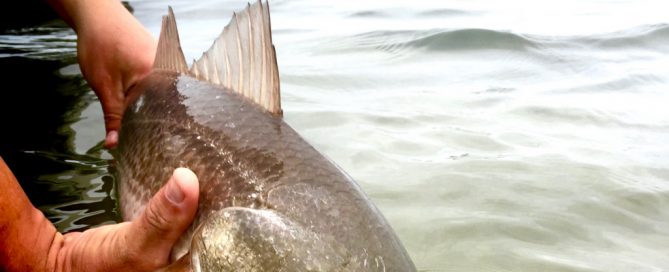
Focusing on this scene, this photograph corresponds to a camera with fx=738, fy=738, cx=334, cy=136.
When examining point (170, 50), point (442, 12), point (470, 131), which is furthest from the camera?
point (442, 12)

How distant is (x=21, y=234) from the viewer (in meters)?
1.90

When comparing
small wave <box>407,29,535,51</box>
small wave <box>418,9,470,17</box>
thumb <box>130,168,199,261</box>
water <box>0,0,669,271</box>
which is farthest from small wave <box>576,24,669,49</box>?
thumb <box>130,168,199,261</box>

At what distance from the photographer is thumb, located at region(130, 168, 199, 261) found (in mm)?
1771

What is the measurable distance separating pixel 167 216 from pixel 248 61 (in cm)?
60

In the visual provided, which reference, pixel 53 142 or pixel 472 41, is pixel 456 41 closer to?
pixel 472 41

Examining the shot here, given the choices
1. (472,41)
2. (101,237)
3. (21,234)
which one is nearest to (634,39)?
(472,41)

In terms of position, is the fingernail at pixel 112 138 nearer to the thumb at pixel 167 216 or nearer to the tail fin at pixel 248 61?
the tail fin at pixel 248 61

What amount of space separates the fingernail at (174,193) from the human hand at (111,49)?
146 centimetres

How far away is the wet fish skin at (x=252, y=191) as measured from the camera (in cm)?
161

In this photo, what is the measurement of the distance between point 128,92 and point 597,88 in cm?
300

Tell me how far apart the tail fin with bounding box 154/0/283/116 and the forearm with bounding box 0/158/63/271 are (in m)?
0.67

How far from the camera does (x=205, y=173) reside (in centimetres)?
197

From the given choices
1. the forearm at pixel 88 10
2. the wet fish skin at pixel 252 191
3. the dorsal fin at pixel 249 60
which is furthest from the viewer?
the forearm at pixel 88 10

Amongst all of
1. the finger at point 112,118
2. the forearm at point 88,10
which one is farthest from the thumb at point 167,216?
the forearm at point 88,10
